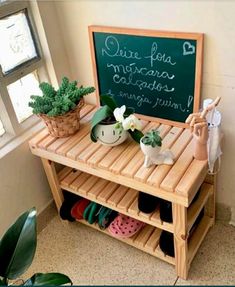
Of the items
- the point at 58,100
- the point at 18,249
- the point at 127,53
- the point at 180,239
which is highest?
the point at 127,53

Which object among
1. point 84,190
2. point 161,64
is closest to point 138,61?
point 161,64

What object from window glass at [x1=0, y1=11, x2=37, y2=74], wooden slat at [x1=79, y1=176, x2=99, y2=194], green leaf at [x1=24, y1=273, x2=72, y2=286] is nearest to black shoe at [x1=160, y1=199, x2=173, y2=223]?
wooden slat at [x1=79, y1=176, x2=99, y2=194]

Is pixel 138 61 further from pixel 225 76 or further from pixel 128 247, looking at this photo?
pixel 128 247

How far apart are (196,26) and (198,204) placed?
716mm

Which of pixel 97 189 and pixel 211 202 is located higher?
pixel 97 189

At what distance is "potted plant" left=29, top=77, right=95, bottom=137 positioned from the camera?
1.50 metres

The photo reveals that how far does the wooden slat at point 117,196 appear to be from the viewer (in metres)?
1.61

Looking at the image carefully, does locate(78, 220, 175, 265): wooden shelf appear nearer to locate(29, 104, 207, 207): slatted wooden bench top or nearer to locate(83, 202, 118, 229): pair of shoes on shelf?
locate(83, 202, 118, 229): pair of shoes on shelf

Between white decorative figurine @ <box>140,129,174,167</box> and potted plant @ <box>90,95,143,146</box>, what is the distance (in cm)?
9

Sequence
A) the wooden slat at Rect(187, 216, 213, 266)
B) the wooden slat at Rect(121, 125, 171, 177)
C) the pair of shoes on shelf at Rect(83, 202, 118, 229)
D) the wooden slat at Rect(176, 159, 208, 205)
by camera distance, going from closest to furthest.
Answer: the wooden slat at Rect(176, 159, 208, 205) → the wooden slat at Rect(121, 125, 171, 177) → the wooden slat at Rect(187, 216, 213, 266) → the pair of shoes on shelf at Rect(83, 202, 118, 229)

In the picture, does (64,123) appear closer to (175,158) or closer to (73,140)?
(73,140)

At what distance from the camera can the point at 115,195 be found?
1640mm

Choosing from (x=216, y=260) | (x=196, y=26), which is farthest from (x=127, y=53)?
→ (x=216, y=260)

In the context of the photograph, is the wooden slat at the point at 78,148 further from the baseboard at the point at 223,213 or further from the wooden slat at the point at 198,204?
the baseboard at the point at 223,213
